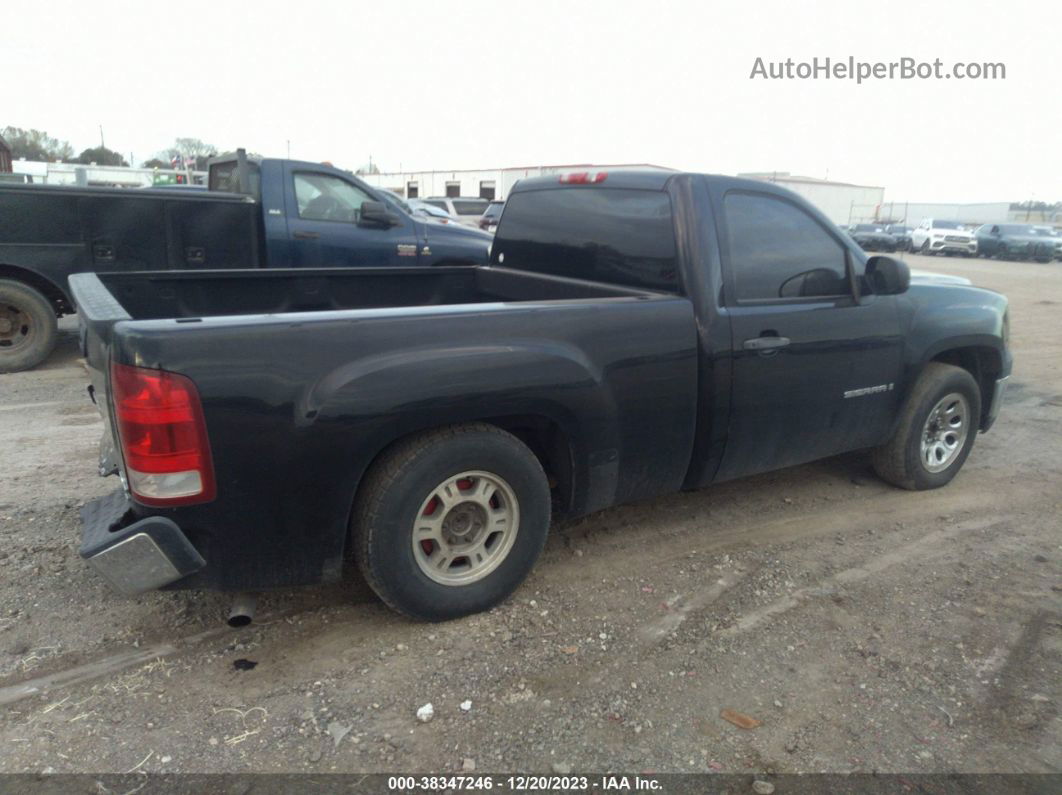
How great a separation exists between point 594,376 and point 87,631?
2.29m

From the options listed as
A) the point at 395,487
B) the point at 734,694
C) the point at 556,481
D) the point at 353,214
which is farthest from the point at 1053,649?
the point at 353,214

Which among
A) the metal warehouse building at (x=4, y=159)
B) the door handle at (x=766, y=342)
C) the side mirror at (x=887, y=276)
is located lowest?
the door handle at (x=766, y=342)

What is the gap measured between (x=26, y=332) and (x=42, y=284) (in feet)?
1.57

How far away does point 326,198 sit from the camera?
26.5 ft

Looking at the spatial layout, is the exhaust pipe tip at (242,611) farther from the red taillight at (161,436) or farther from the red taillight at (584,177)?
the red taillight at (584,177)

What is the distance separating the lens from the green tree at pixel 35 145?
200 ft

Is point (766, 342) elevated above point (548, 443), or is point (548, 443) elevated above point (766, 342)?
point (766, 342)

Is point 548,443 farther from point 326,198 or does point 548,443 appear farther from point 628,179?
point 326,198

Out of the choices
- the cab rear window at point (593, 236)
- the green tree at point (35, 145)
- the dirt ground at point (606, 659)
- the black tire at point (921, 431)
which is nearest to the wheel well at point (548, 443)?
the dirt ground at point (606, 659)

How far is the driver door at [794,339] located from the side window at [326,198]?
537 cm

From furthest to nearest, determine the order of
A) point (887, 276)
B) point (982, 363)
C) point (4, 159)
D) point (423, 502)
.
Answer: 1. point (4, 159)
2. point (982, 363)
3. point (887, 276)
4. point (423, 502)

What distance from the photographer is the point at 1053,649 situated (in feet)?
10.5

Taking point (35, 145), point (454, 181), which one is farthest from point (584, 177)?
point (35, 145)

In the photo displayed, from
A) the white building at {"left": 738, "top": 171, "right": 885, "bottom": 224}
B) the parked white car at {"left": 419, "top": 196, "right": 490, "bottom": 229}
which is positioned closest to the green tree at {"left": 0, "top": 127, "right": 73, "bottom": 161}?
the parked white car at {"left": 419, "top": 196, "right": 490, "bottom": 229}
